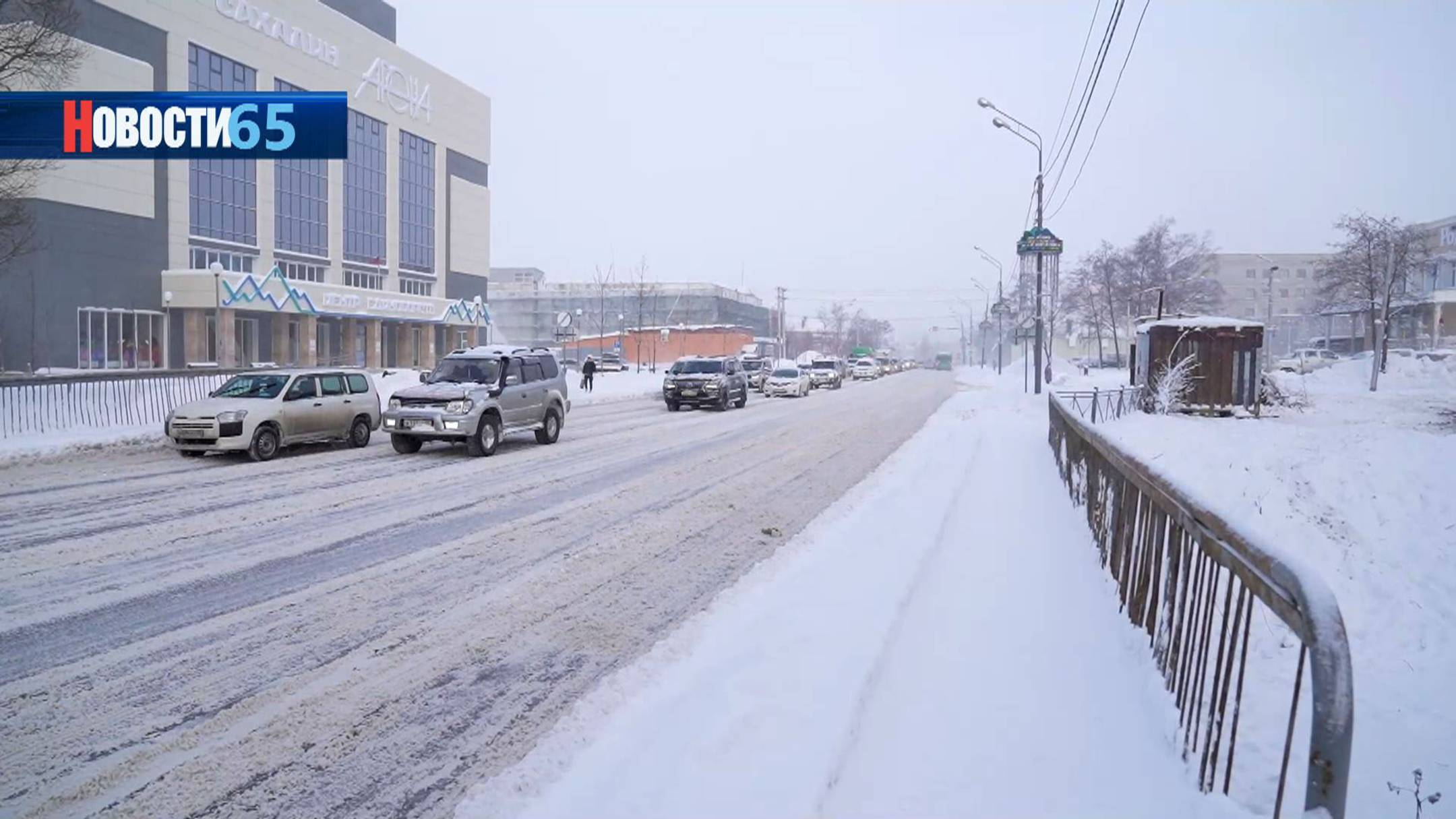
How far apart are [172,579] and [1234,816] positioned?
7.54 m

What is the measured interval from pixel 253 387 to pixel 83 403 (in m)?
5.86

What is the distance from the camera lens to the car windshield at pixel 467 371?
1716cm

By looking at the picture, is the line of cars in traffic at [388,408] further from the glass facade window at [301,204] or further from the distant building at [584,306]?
the distant building at [584,306]

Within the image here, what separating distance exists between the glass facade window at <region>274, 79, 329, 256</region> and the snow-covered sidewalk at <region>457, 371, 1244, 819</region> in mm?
55432

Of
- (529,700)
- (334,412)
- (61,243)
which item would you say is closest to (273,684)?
(529,700)

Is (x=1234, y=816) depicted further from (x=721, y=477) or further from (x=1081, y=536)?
(x=721, y=477)

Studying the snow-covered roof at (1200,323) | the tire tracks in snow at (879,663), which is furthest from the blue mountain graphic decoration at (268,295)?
the tire tracks in snow at (879,663)

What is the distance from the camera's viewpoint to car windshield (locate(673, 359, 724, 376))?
102 feet

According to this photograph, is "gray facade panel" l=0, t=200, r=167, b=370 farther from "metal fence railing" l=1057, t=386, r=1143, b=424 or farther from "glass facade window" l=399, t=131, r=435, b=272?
"metal fence railing" l=1057, t=386, r=1143, b=424

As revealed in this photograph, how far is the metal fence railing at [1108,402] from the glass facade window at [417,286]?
50.9 metres

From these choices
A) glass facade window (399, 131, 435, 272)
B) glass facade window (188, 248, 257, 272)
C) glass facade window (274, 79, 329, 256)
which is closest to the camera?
glass facade window (188, 248, 257, 272)

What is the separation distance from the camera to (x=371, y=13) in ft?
214

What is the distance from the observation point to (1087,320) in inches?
2923

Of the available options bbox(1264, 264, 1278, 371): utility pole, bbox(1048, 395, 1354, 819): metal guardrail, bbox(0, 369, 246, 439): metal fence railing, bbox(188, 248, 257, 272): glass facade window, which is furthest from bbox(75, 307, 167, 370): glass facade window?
bbox(1264, 264, 1278, 371): utility pole
